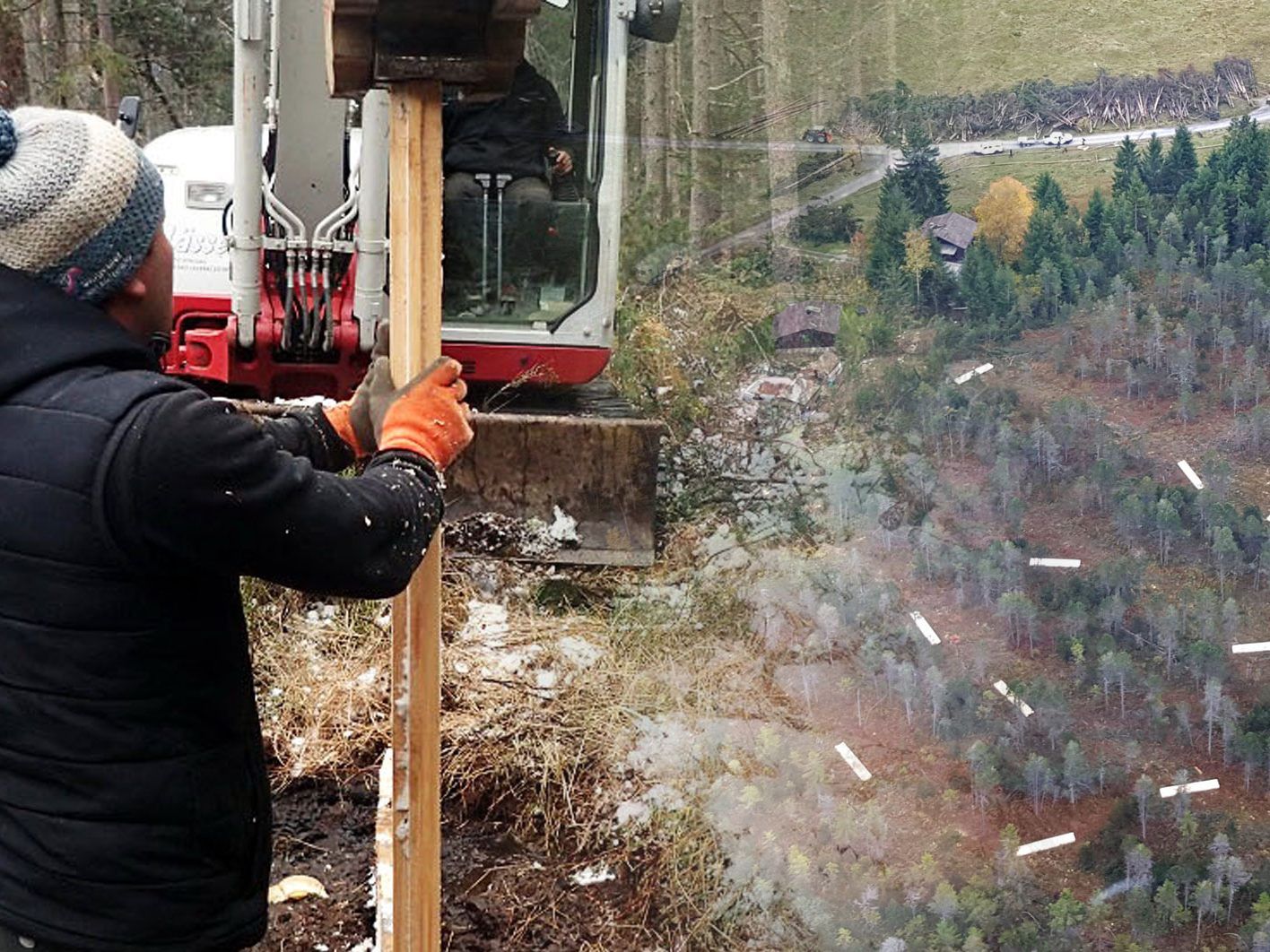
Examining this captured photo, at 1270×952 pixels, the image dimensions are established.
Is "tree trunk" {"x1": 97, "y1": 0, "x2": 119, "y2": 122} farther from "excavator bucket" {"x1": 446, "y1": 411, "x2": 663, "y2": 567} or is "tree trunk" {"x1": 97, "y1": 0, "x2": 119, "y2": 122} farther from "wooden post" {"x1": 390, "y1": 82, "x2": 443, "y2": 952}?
"wooden post" {"x1": 390, "y1": 82, "x2": 443, "y2": 952}

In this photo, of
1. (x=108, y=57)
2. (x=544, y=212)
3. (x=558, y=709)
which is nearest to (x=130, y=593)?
(x=558, y=709)

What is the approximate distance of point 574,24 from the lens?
19.2 feet

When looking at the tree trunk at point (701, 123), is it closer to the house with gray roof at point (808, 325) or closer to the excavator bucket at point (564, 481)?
the excavator bucket at point (564, 481)

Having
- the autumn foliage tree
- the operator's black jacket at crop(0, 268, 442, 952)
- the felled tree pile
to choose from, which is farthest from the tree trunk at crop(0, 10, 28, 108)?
the operator's black jacket at crop(0, 268, 442, 952)

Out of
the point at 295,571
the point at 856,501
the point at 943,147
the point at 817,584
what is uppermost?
the point at 943,147

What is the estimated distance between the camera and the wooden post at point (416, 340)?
7.15ft

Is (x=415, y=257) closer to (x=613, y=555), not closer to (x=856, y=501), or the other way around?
(x=856, y=501)

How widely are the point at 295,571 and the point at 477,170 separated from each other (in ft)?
13.9

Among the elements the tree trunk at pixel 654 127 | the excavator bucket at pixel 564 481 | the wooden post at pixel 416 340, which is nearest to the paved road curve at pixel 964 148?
the excavator bucket at pixel 564 481

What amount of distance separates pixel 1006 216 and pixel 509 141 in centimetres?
312

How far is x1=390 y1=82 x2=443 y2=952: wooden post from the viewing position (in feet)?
7.15

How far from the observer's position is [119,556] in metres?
1.67

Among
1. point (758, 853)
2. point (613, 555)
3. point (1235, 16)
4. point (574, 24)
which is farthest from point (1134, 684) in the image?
point (574, 24)

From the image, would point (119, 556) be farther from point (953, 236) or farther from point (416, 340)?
point (953, 236)
